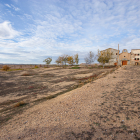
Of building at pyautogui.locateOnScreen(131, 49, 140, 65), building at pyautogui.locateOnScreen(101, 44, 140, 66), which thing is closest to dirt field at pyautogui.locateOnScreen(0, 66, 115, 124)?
building at pyautogui.locateOnScreen(101, 44, 140, 66)

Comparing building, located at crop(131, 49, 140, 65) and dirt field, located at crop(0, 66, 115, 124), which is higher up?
building, located at crop(131, 49, 140, 65)

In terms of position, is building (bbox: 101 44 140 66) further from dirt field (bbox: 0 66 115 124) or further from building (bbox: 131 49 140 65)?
dirt field (bbox: 0 66 115 124)

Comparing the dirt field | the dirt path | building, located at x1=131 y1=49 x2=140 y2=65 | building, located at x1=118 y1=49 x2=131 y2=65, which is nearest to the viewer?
the dirt path

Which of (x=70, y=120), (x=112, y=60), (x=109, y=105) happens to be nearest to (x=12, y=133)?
(x=70, y=120)

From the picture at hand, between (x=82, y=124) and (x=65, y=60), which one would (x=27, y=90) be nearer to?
(x=82, y=124)

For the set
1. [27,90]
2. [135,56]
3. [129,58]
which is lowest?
[27,90]

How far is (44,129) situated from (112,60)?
5282 cm

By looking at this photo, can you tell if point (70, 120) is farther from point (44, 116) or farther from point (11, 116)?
point (11, 116)

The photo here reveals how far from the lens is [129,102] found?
5.03 m

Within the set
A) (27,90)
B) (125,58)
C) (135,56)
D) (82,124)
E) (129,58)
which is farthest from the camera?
(129,58)

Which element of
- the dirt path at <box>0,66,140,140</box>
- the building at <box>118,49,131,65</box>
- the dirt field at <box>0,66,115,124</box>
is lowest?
the dirt field at <box>0,66,115,124</box>

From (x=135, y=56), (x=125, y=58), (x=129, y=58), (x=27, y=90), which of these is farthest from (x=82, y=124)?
(x=135, y=56)

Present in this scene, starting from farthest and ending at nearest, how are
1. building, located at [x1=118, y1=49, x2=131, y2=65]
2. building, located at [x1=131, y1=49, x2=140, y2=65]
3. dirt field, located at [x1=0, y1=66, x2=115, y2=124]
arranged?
1. building, located at [x1=118, y1=49, x2=131, y2=65]
2. building, located at [x1=131, y1=49, x2=140, y2=65]
3. dirt field, located at [x1=0, y1=66, x2=115, y2=124]

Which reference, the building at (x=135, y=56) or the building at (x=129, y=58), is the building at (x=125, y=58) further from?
the building at (x=135, y=56)
